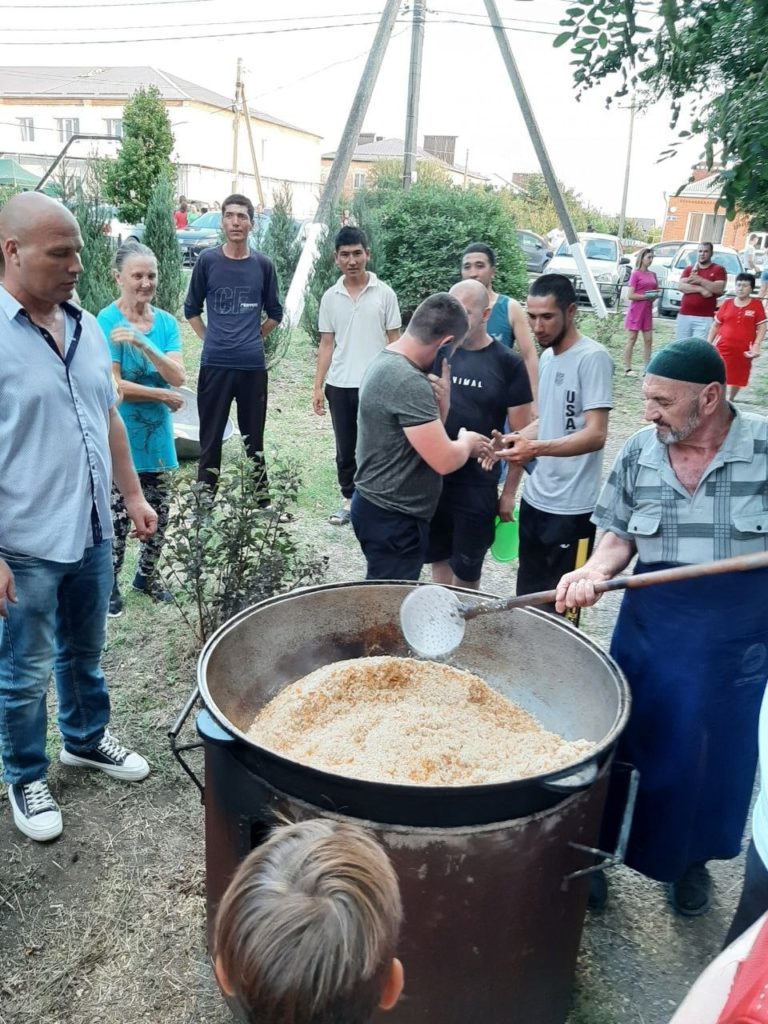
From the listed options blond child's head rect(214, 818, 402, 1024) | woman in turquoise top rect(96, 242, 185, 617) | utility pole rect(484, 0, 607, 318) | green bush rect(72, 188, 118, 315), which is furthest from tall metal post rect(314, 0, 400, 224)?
blond child's head rect(214, 818, 402, 1024)

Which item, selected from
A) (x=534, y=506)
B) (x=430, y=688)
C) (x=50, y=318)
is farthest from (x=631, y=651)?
(x=50, y=318)

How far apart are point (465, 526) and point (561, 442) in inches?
28.7

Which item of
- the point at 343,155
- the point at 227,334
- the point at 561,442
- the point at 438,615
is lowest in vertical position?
the point at 438,615

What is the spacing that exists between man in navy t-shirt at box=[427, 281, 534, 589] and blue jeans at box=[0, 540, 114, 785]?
1.65m

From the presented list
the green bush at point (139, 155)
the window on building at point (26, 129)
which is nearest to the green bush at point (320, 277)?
the green bush at point (139, 155)

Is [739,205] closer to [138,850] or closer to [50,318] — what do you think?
[50,318]

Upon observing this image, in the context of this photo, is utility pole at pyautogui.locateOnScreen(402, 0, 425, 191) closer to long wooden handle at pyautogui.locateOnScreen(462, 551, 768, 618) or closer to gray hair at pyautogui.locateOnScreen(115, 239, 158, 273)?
gray hair at pyautogui.locateOnScreen(115, 239, 158, 273)

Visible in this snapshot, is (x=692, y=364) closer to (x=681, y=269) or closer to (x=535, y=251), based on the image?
(x=681, y=269)

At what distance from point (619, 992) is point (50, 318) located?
2.57 metres

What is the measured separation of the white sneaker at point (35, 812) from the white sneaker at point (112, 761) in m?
0.29

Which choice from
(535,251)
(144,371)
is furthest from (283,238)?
(535,251)

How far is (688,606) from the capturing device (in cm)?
219

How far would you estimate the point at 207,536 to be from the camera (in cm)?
358

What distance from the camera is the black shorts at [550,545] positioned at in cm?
337
